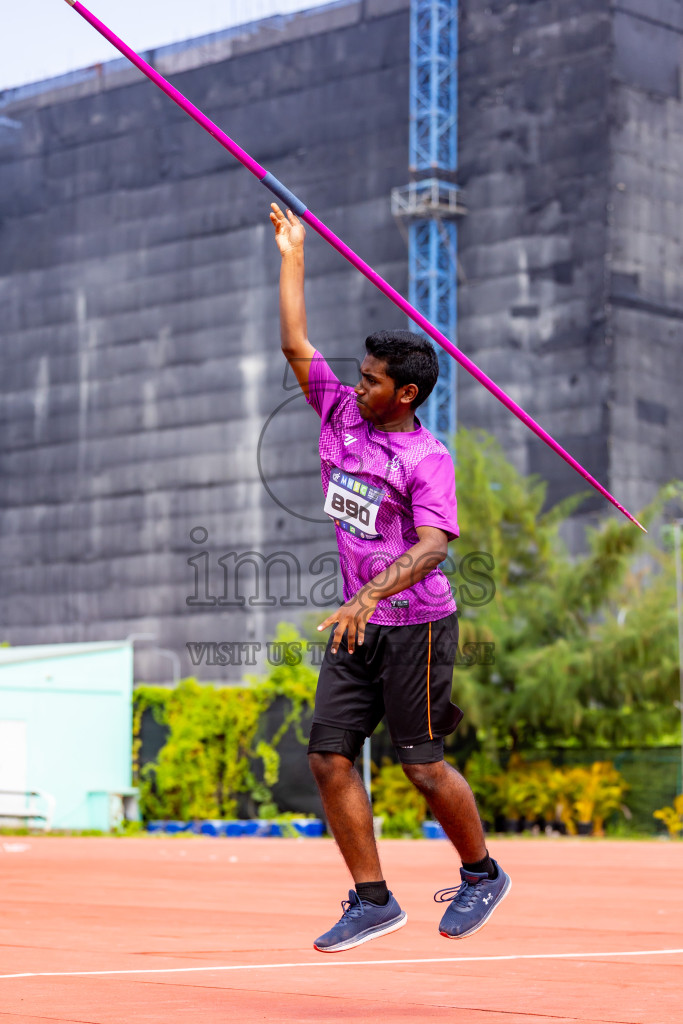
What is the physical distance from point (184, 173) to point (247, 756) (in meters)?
36.2

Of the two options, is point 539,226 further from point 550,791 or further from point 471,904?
point 471,904

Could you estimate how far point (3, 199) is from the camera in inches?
2643

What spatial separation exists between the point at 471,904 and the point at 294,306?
6.68ft

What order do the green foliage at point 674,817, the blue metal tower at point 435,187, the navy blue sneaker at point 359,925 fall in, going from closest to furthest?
the navy blue sneaker at point 359,925, the green foliage at point 674,817, the blue metal tower at point 435,187

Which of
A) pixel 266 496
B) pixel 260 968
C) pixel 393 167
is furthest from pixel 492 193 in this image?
pixel 260 968

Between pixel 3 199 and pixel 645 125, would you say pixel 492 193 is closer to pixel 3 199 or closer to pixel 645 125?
pixel 645 125

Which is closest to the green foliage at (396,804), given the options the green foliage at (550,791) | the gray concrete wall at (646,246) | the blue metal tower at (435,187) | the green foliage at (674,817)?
the green foliage at (550,791)

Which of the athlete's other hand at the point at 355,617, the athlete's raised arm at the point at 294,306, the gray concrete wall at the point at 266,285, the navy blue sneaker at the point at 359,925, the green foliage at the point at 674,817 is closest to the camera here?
the athlete's other hand at the point at 355,617

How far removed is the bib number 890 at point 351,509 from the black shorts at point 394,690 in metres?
0.34

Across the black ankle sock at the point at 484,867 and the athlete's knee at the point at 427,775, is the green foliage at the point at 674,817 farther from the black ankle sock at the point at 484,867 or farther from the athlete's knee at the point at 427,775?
the athlete's knee at the point at 427,775

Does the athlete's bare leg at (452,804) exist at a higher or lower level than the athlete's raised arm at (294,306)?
lower

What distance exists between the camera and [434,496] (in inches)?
199

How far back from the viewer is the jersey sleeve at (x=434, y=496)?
5035 millimetres

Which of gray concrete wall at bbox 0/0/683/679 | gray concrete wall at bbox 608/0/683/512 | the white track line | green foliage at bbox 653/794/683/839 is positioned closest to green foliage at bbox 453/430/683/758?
green foliage at bbox 653/794/683/839
